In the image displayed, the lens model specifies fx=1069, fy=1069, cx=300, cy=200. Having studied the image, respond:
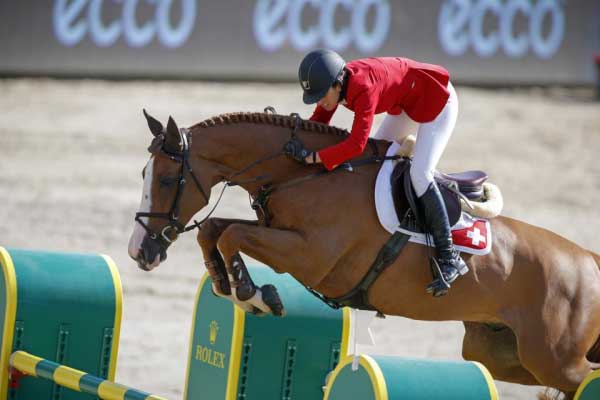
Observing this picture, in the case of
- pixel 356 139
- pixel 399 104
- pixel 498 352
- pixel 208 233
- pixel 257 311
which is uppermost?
pixel 399 104

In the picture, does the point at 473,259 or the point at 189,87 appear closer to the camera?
the point at 473,259

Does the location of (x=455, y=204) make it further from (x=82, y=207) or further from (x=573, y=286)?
(x=82, y=207)

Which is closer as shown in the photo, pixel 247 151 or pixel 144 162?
pixel 247 151

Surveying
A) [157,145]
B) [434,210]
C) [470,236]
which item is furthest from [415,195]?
[157,145]

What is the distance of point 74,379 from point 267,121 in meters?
1.76

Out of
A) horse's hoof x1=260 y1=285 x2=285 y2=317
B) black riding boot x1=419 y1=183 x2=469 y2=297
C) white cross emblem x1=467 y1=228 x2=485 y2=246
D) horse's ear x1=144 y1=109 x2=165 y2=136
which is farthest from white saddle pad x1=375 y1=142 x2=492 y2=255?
horse's ear x1=144 y1=109 x2=165 y2=136

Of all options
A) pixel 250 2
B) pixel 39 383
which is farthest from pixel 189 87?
pixel 39 383

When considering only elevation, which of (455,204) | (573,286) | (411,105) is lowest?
(573,286)

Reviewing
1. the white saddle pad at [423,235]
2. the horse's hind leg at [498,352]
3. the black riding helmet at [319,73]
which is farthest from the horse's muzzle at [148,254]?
the horse's hind leg at [498,352]

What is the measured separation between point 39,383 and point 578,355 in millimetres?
3275

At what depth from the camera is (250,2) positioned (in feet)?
59.8

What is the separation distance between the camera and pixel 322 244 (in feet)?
18.7

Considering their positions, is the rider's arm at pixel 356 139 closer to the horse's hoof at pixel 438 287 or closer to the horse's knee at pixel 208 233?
the horse's knee at pixel 208 233

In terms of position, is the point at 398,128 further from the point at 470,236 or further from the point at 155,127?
the point at 155,127
